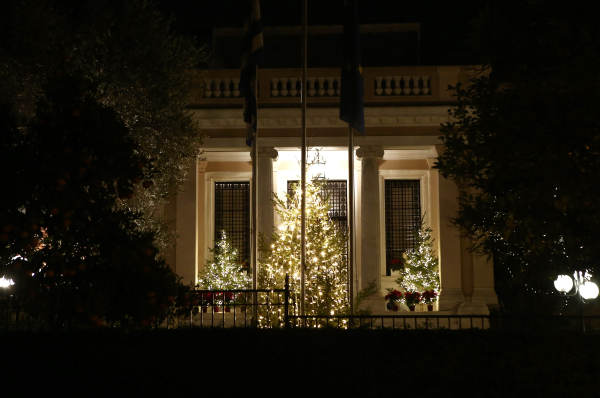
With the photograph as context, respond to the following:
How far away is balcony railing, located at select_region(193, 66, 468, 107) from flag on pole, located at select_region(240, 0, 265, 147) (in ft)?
14.8

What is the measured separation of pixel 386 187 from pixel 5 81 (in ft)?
43.8

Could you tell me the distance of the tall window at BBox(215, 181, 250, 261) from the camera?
21.2 meters

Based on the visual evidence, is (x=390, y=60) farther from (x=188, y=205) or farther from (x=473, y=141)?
(x=473, y=141)

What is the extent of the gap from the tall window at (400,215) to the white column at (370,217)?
306 cm

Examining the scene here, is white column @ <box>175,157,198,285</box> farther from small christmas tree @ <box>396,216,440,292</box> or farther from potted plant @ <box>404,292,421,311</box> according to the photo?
small christmas tree @ <box>396,216,440,292</box>

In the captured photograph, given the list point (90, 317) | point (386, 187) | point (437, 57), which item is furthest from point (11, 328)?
point (437, 57)

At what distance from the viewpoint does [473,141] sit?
Result: 31.8 feet

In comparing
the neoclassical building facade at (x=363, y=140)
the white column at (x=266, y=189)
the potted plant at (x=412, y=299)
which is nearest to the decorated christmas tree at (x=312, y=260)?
the white column at (x=266, y=189)

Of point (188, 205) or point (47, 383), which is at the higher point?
point (188, 205)

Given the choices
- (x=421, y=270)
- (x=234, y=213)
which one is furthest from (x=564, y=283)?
(x=234, y=213)

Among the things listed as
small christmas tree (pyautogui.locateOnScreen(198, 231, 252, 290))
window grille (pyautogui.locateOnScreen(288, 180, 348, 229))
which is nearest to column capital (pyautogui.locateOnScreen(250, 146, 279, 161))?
window grille (pyautogui.locateOnScreen(288, 180, 348, 229))

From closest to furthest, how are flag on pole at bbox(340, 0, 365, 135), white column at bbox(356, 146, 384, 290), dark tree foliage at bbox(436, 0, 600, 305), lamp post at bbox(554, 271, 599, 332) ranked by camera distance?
1. dark tree foliage at bbox(436, 0, 600, 305)
2. lamp post at bbox(554, 271, 599, 332)
3. flag on pole at bbox(340, 0, 365, 135)
4. white column at bbox(356, 146, 384, 290)

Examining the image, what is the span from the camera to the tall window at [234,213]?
69.6 ft

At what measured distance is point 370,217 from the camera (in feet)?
59.7
